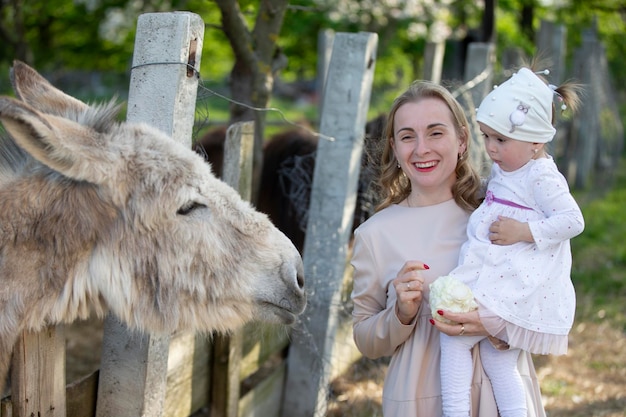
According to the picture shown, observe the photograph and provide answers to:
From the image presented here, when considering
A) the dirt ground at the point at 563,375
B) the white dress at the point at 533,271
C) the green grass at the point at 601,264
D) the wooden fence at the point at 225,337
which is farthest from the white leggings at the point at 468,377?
the green grass at the point at 601,264

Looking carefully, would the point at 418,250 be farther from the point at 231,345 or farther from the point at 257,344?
the point at 257,344

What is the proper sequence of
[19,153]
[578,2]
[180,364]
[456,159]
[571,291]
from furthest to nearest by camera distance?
[578,2], [180,364], [456,159], [571,291], [19,153]

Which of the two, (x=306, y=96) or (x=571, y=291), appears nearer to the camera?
(x=571, y=291)

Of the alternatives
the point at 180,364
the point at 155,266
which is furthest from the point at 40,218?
the point at 180,364

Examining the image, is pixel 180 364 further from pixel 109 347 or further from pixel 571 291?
pixel 571 291

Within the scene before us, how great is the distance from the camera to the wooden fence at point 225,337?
2.36 m

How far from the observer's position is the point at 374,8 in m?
8.70

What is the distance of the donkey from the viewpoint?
2.02 meters

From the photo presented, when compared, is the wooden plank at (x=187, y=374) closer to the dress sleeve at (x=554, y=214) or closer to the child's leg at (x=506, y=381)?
the child's leg at (x=506, y=381)

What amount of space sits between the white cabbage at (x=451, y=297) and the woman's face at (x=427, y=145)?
0.43 m

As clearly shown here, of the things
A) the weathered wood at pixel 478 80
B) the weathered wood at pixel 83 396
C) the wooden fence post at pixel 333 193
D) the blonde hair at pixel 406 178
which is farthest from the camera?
the weathered wood at pixel 478 80

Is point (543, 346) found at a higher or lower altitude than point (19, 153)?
lower

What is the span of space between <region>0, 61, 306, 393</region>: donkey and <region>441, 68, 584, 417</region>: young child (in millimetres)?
631

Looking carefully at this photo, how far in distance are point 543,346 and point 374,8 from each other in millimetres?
7062
